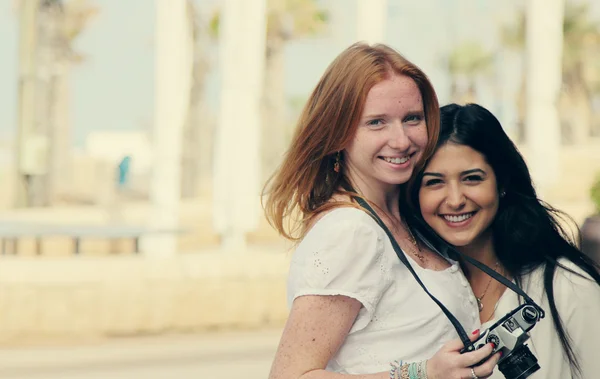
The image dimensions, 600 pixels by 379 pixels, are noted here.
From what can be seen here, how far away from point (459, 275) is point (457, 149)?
0.31 meters

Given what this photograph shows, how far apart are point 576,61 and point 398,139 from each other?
1395 inches

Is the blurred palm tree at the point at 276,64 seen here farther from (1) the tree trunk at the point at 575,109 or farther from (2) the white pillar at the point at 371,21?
(1) the tree trunk at the point at 575,109

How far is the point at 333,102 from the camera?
2281mm

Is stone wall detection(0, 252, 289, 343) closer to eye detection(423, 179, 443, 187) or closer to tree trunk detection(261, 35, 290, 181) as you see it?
eye detection(423, 179, 443, 187)

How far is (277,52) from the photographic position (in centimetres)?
2331

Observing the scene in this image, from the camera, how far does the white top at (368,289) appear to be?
85.7 inches

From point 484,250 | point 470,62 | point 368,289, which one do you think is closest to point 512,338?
point 368,289

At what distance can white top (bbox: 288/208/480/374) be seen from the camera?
7.14 ft

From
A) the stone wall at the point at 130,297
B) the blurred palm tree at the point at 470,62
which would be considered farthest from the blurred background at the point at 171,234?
the blurred palm tree at the point at 470,62

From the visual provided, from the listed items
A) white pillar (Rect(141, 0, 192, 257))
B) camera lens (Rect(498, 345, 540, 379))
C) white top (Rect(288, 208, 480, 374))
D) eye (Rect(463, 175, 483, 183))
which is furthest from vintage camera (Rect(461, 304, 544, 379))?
white pillar (Rect(141, 0, 192, 257))

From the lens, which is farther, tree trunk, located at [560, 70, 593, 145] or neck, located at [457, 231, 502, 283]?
tree trunk, located at [560, 70, 593, 145]

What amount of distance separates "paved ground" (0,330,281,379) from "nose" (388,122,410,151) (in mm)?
5026

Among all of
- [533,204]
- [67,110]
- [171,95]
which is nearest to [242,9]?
[171,95]

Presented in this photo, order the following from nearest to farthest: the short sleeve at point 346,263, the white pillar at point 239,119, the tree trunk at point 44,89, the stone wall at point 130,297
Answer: the short sleeve at point 346,263 < the stone wall at point 130,297 < the white pillar at point 239,119 < the tree trunk at point 44,89
